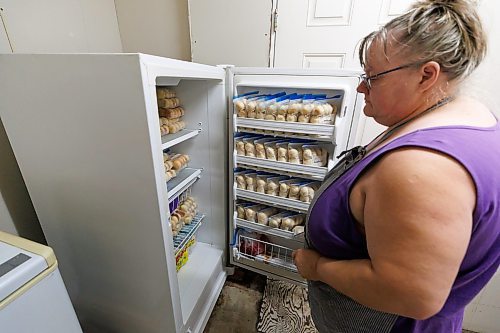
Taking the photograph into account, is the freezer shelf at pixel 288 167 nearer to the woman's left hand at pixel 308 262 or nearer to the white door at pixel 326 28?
the woman's left hand at pixel 308 262

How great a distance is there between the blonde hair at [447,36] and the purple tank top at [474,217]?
13cm

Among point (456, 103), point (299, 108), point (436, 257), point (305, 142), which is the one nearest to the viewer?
point (436, 257)

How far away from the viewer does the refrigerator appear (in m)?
0.71

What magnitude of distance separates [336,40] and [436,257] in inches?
44.3

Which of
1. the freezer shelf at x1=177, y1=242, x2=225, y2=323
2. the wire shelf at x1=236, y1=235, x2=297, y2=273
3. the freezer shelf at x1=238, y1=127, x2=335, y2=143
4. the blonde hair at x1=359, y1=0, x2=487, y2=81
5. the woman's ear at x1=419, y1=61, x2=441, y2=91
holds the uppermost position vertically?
the blonde hair at x1=359, y1=0, x2=487, y2=81

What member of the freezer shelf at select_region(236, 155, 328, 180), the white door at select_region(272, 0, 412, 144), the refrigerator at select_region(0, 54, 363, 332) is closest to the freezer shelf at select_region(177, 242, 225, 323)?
the refrigerator at select_region(0, 54, 363, 332)

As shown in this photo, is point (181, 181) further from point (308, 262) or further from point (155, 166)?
point (308, 262)

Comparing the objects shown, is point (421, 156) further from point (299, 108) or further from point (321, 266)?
point (299, 108)

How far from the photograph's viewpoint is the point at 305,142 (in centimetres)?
115

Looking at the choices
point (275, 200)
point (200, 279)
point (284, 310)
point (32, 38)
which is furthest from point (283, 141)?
point (32, 38)

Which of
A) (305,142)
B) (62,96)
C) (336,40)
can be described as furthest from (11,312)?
(336,40)

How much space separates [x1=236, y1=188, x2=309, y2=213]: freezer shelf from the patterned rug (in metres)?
0.73

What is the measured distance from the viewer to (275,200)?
3.95 ft

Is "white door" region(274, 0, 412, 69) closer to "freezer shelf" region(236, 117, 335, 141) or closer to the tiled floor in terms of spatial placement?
"freezer shelf" region(236, 117, 335, 141)
